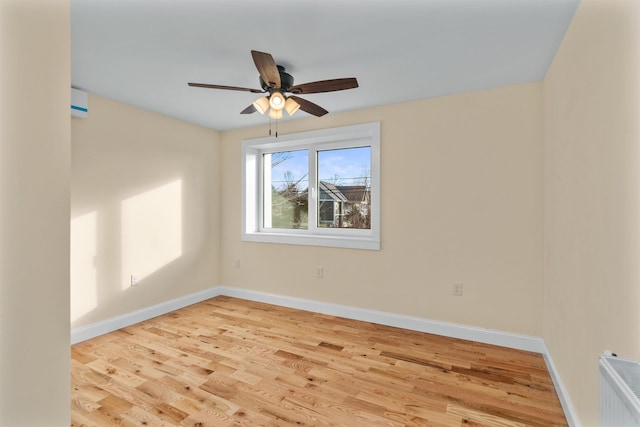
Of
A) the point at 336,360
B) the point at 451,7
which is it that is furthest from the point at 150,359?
the point at 451,7

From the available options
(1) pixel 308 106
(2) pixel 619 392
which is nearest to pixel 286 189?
(1) pixel 308 106

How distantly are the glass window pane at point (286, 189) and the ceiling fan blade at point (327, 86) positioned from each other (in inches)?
66.8

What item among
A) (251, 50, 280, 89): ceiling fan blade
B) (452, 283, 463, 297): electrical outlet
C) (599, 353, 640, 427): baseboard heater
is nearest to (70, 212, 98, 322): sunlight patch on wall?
(251, 50, 280, 89): ceiling fan blade

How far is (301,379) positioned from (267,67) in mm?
2049

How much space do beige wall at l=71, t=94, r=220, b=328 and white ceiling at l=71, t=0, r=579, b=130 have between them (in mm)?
475

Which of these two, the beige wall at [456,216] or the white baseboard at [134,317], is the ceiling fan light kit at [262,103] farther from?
the white baseboard at [134,317]

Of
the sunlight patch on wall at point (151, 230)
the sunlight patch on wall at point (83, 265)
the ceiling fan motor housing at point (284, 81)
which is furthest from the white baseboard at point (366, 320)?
the ceiling fan motor housing at point (284, 81)

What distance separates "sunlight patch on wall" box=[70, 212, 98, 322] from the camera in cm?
266

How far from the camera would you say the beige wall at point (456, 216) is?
253 centimetres

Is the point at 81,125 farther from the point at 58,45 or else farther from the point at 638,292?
the point at 638,292

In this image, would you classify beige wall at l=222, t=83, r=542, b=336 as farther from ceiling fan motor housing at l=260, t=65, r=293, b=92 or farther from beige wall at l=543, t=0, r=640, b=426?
ceiling fan motor housing at l=260, t=65, r=293, b=92

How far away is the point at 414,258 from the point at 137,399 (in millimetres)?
2426

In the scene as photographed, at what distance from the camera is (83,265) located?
271 cm

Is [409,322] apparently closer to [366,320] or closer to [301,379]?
[366,320]
